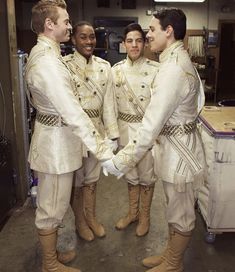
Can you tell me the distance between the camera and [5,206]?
9.29 feet

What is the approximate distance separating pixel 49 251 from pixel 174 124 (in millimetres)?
1097

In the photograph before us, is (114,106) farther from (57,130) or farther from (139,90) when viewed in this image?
(57,130)

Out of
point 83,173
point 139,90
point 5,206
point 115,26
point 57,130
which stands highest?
point 115,26

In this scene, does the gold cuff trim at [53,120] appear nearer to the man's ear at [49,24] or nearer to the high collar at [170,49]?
the man's ear at [49,24]

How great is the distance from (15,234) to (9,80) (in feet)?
4.16

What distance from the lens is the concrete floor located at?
2.33 meters

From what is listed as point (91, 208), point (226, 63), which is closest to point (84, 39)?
point (91, 208)

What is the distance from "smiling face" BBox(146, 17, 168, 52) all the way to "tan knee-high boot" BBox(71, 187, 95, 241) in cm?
123

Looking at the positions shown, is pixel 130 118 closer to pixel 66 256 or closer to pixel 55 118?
pixel 55 118

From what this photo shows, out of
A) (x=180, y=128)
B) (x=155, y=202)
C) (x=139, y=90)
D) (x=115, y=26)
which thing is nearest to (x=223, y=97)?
(x=115, y=26)

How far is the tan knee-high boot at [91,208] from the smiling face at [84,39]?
995 millimetres

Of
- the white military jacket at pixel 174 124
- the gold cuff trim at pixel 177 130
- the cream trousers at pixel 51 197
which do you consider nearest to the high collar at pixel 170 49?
the white military jacket at pixel 174 124

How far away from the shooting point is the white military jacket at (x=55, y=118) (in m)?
1.82

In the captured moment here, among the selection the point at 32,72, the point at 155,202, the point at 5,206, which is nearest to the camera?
the point at 32,72
